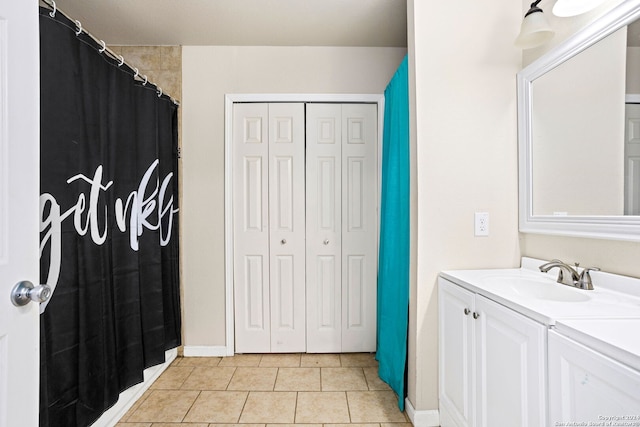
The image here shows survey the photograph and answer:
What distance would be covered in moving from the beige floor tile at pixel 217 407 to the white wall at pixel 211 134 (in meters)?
0.59

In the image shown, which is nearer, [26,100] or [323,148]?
[26,100]

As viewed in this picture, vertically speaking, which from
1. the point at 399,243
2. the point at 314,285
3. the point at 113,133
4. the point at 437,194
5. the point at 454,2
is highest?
the point at 454,2

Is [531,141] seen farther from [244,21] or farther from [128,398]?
[128,398]

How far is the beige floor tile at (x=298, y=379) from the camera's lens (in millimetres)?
2158

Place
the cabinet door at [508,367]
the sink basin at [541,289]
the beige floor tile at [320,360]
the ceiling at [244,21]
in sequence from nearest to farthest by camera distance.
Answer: the cabinet door at [508,367] → the sink basin at [541,289] → the ceiling at [244,21] → the beige floor tile at [320,360]

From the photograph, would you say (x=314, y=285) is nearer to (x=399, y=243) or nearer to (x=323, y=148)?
(x=399, y=243)

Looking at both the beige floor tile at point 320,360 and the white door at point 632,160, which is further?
the beige floor tile at point 320,360

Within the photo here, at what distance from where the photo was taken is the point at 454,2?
5.77 feet

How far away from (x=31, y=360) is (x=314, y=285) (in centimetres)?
194

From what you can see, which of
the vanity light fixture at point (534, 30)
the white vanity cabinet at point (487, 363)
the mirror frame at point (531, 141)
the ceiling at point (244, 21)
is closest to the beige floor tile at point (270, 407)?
the white vanity cabinet at point (487, 363)

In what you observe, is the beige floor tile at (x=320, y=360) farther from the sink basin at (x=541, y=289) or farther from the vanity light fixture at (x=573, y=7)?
the vanity light fixture at (x=573, y=7)

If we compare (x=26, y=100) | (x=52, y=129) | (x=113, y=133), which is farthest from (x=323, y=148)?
(x=26, y=100)

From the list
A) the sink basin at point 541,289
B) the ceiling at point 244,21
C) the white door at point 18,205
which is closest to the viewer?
the white door at point 18,205

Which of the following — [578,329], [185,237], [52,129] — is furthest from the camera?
[185,237]
